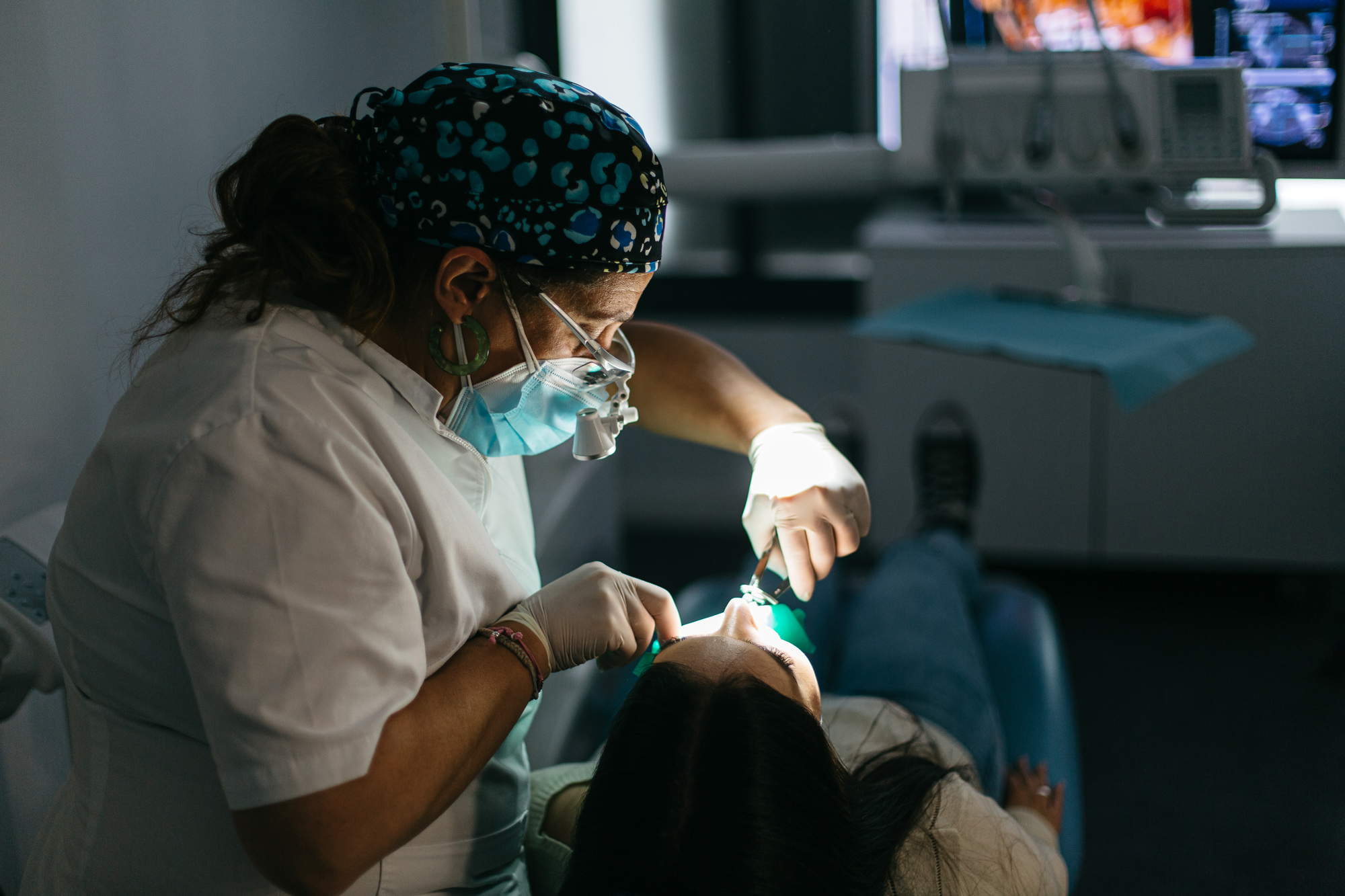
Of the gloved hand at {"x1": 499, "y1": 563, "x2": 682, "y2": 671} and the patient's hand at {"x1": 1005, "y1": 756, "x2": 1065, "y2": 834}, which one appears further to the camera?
the patient's hand at {"x1": 1005, "y1": 756, "x2": 1065, "y2": 834}

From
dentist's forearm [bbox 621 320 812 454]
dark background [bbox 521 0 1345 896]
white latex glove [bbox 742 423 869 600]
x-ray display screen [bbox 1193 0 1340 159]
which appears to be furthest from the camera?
x-ray display screen [bbox 1193 0 1340 159]

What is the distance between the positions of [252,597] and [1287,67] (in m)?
2.32

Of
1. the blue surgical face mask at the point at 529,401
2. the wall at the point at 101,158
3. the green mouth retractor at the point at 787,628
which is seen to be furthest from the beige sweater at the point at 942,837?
the wall at the point at 101,158

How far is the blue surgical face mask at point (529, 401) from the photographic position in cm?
97

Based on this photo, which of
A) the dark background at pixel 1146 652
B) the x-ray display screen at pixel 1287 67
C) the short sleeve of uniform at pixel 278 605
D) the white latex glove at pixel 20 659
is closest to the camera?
the short sleeve of uniform at pixel 278 605

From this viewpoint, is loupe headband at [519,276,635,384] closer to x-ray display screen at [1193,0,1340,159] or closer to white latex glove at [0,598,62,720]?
white latex glove at [0,598,62,720]

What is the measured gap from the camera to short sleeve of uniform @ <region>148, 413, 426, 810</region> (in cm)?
71

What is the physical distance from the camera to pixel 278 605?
714 millimetres

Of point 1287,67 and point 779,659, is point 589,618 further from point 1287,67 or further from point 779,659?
point 1287,67

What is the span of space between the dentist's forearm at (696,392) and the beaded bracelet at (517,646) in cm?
46

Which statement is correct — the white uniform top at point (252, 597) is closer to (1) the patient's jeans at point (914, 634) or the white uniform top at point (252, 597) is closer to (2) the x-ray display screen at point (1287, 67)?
(1) the patient's jeans at point (914, 634)

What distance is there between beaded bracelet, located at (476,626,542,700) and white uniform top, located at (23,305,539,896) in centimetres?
3

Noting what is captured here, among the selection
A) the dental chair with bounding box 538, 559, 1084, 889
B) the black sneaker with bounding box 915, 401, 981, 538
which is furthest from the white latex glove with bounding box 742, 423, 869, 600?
the black sneaker with bounding box 915, 401, 981, 538

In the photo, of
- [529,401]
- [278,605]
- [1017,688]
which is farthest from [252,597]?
[1017,688]
